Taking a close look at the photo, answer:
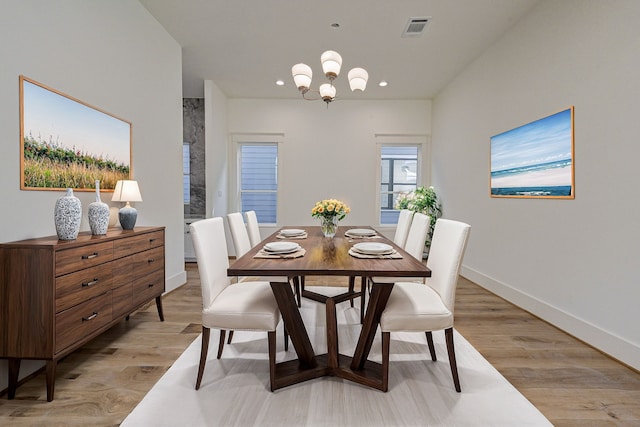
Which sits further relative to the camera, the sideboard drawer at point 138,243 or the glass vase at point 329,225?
the glass vase at point 329,225

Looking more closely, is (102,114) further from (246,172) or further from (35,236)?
(246,172)

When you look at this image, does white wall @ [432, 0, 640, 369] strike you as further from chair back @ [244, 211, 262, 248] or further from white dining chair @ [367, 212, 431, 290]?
chair back @ [244, 211, 262, 248]

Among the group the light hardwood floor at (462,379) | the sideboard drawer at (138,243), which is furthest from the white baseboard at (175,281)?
the sideboard drawer at (138,243)

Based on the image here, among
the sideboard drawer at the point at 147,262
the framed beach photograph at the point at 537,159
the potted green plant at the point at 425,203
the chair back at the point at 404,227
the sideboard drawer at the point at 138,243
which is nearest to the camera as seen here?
the sideboard drawer at the point at 138,243

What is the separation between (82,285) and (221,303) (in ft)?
2.72

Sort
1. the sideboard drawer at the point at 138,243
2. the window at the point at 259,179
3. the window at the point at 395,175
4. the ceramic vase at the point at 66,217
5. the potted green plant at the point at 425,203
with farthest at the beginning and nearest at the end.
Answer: the window at the point at 395,175 < the window at the point at 259,179 < the potted green plant at the point at 425,203 < the sideboard drawer at the point at 138,243 < the ceramic vase at the point at 66,217

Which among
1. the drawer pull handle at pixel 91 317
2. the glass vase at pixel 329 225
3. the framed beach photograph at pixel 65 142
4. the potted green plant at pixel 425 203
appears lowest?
the drawer pull handle at pixel 91 317

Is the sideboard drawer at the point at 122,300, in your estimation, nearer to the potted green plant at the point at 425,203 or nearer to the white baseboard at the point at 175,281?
the white baseboard at the point at 175,281

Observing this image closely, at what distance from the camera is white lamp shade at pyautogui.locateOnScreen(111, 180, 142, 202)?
2.82 m

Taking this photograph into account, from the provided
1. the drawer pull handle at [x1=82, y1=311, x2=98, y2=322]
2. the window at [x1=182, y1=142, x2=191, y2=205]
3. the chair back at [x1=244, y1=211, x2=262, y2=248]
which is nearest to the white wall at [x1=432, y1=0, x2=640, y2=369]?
the chair back at [x1=244, y1=211, x2=262, y2=248]

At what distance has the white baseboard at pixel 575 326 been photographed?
7.29 feet

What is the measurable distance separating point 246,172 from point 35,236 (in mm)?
4330

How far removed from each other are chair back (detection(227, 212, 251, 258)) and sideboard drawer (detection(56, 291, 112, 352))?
96cm

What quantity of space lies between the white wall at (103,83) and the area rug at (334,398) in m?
1.01
